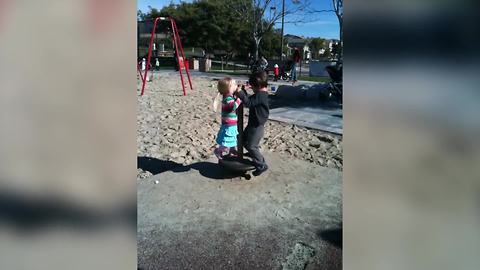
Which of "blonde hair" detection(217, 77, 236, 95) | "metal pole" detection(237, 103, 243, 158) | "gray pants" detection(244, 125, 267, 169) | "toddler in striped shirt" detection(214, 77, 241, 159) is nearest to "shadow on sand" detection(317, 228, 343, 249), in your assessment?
"gray pants" detection(244, 125, 267, 169)

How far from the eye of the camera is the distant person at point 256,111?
3.19 metres

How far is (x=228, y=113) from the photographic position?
3426 millimetres

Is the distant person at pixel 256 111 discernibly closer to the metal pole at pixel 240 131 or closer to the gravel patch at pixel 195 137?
the metal pole at pixel 240 131

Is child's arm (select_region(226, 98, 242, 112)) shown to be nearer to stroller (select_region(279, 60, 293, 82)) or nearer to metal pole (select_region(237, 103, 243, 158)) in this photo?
metal pole (select_region(237, 103, 243, 158))

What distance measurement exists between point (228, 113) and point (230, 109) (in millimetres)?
44

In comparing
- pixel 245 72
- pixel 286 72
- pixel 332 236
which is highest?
pixel 286 72

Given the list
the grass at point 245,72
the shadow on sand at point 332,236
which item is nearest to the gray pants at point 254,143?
the shadow on sand at point 332,236

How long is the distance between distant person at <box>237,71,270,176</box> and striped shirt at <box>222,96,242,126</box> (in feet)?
0.59

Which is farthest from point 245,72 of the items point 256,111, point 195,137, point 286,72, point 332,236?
point 286,72

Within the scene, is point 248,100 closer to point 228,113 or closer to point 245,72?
point 228,113
